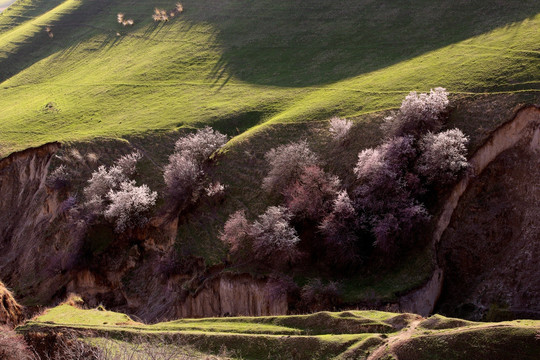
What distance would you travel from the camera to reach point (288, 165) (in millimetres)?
36344

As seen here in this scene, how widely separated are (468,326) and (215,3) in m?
62.5

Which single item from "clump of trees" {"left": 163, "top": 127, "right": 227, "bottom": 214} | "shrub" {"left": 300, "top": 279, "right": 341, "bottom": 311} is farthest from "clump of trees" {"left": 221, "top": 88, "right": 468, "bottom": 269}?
"clump of trees" {"left": 163, "top": 127, "right": 227, "bottom": 214}

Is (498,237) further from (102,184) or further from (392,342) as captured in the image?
(102,184)

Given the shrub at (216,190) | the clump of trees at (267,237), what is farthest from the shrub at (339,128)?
the shrub at (216,190)

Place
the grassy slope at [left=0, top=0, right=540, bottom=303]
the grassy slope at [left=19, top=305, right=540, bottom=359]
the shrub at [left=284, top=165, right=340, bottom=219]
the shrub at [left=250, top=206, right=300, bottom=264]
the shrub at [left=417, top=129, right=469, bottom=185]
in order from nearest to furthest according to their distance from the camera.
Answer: the grassy slope at [left=19, top=305, right=540, bottom=359], the shrub at [left=417, top=129, right=469, bottom=185], the shrub at [left=250, top=206, right=300, bottom=264], the shrub at [left=284, top=165, right=340, bottom=219], the grassy slope at [left=0, top=0, right=540, bottom=303]

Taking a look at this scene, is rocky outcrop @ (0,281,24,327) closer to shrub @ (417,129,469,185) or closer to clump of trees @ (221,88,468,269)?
clump of trees @ (221,88,468,269)

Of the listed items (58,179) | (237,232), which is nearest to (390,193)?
(237,232)

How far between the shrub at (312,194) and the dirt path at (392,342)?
12732mm

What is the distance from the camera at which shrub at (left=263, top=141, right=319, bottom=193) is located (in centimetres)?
3625

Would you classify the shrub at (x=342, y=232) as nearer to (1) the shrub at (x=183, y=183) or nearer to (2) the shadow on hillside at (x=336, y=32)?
(1) the shrub at (x=183, y=183)

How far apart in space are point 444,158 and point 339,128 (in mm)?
8730

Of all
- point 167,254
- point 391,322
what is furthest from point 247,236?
point 391,322

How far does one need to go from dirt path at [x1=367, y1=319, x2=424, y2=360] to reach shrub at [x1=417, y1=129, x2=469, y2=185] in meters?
12.3

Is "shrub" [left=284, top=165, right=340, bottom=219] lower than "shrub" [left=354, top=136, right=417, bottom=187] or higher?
lower
